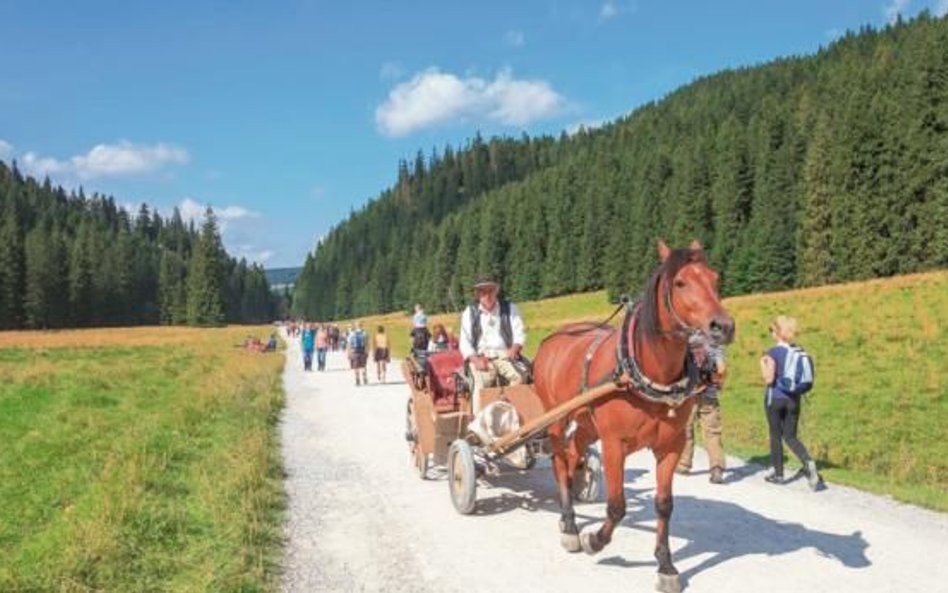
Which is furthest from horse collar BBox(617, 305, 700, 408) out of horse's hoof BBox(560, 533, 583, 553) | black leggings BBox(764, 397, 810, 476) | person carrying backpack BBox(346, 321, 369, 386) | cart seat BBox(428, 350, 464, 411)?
person carrying backpack BBox(346, 321, 369, 386)

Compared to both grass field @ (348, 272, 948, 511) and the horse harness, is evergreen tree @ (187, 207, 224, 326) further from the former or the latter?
the horse harness

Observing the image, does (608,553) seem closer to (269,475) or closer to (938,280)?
(269,475)

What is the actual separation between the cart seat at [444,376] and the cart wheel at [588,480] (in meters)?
1.96

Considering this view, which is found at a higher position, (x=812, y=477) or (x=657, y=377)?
(x=657, y=377)

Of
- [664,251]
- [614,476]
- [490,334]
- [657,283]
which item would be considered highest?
[664,251]

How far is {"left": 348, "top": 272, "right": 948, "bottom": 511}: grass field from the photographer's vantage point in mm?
12492

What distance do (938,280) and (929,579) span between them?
32631 mm

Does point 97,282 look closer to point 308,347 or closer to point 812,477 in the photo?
point 308,347

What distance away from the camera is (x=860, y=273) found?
57156 millimetres

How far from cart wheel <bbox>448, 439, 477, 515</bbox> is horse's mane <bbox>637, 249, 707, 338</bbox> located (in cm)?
327

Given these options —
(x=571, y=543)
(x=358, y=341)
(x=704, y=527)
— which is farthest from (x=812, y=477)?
(x=358, y=341)

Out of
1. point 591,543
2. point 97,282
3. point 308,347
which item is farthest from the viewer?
point 97,282

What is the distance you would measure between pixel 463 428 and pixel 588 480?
1.72m

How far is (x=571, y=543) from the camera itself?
772 centimetres
